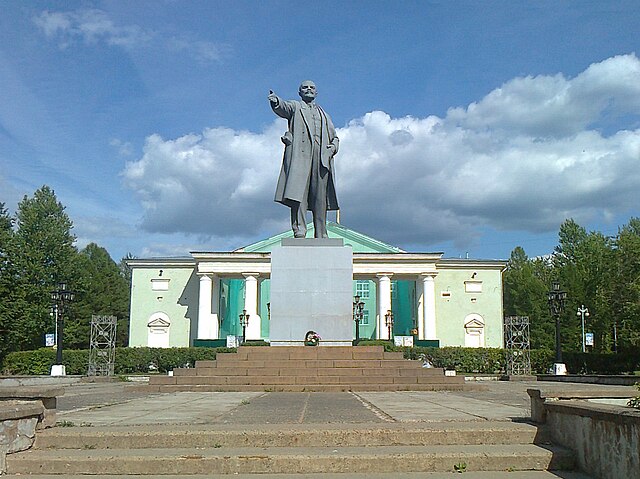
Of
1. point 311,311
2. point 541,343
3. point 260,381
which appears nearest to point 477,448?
point 260,381

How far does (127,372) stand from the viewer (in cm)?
3891

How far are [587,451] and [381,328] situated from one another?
50.3 metres

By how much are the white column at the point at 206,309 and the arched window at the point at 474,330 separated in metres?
23.1

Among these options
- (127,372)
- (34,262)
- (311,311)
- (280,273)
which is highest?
(34,262)

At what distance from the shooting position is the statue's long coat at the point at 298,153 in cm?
1912

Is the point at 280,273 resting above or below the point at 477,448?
above

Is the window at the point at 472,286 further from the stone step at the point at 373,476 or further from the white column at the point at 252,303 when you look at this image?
the stone step at the point at 373,476

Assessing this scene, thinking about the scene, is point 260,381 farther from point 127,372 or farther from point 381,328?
point 381,328

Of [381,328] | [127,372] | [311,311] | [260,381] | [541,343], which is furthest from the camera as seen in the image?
[541,343]

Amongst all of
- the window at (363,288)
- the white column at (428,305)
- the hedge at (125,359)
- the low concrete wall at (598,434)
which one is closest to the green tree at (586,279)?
the white column at (428,305)

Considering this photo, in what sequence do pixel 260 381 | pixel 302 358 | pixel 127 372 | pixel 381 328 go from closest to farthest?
pixel 260 381
pixel 302 358
pixel 127 372
pixel 381 328

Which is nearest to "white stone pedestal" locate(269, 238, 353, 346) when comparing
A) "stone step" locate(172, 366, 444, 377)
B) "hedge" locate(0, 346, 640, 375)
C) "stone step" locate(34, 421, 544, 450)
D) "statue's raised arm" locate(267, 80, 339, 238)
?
"statue's raised arm" locate(267, 80, 339, 238)

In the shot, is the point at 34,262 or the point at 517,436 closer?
the point at 517,436

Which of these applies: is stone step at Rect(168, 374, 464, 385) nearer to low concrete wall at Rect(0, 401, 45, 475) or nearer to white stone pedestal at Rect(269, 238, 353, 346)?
white stone pedestal at Rect(269, 238, 353, 346)
